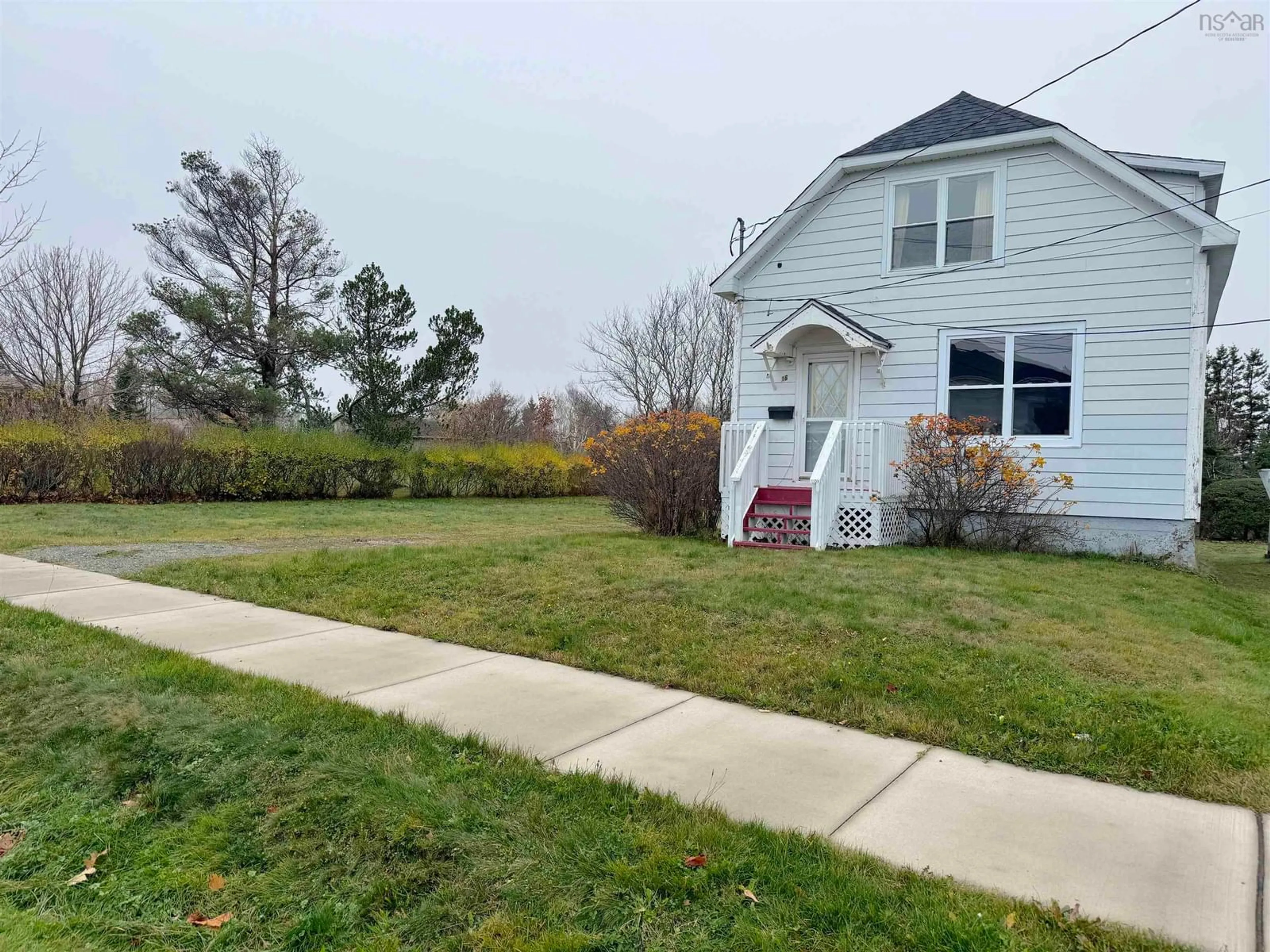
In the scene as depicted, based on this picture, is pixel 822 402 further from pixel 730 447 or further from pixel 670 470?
pixel 670 470

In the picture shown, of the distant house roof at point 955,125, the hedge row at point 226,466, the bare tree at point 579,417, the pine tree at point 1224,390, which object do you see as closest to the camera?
the distant house roof at point 955,125

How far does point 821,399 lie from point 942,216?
10.3 feet

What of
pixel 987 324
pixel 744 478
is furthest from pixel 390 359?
pixel 987 324

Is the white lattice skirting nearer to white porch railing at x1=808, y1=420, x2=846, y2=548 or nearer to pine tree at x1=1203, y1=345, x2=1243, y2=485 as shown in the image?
white porch railing at x1=808, y1=420, x2=846, y2=548

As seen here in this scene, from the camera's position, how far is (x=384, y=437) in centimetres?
2430

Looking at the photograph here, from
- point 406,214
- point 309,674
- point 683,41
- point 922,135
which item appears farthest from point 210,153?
point 309,674

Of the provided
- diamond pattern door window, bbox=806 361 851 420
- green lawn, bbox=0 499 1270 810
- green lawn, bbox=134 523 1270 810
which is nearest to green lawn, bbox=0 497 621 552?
green lawn, bbox=0 499 1270 810

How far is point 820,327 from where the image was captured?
1115 centimetres

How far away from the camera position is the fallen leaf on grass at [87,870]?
2.68 m

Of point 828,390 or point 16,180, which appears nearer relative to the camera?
point 16,180

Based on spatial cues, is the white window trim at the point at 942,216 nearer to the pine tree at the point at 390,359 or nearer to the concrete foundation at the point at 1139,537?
the concrete foundation at the point at 1139,537

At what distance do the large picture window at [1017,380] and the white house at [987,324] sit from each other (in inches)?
1.0

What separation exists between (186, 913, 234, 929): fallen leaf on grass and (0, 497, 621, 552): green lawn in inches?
311

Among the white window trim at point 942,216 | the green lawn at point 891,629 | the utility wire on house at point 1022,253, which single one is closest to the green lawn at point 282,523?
the green lawn at point 891,629
